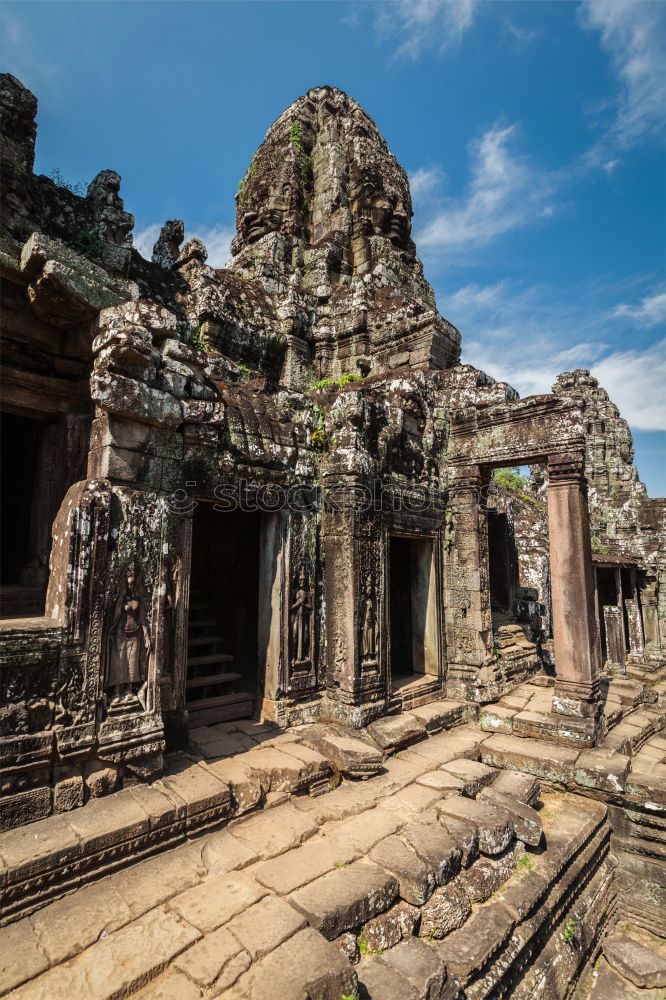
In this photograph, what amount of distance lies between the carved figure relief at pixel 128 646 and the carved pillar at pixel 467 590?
17.3 ft

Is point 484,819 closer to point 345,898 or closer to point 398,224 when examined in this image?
point 345,898

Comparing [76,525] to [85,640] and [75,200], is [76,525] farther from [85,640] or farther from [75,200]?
[75,200]

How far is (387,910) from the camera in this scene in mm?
3266

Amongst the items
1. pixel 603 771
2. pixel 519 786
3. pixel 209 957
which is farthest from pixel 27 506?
pixel 603 771

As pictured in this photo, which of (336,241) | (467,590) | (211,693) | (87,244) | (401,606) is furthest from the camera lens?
(336,241)

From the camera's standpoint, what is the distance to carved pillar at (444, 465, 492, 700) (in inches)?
300

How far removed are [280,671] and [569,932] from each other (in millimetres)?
3581

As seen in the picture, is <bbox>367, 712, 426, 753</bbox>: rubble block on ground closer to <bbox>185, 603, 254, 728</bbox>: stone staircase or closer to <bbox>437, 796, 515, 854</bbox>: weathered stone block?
<bbox>437, 796, 515, 854</bbox>: weathered stone block

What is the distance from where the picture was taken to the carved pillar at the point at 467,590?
7609 mm

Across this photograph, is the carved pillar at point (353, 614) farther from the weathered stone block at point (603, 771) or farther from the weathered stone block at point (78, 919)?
the weathered stone block at point (78, 919)

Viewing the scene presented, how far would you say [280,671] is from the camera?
579 centimetres

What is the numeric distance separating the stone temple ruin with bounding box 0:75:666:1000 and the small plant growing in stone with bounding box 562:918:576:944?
38 millimetres

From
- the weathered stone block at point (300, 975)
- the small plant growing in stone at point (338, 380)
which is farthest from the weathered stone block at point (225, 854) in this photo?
the small plant growing in stone at point (338, 380)

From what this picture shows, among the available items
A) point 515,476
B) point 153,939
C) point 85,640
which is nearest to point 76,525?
point 85,640
